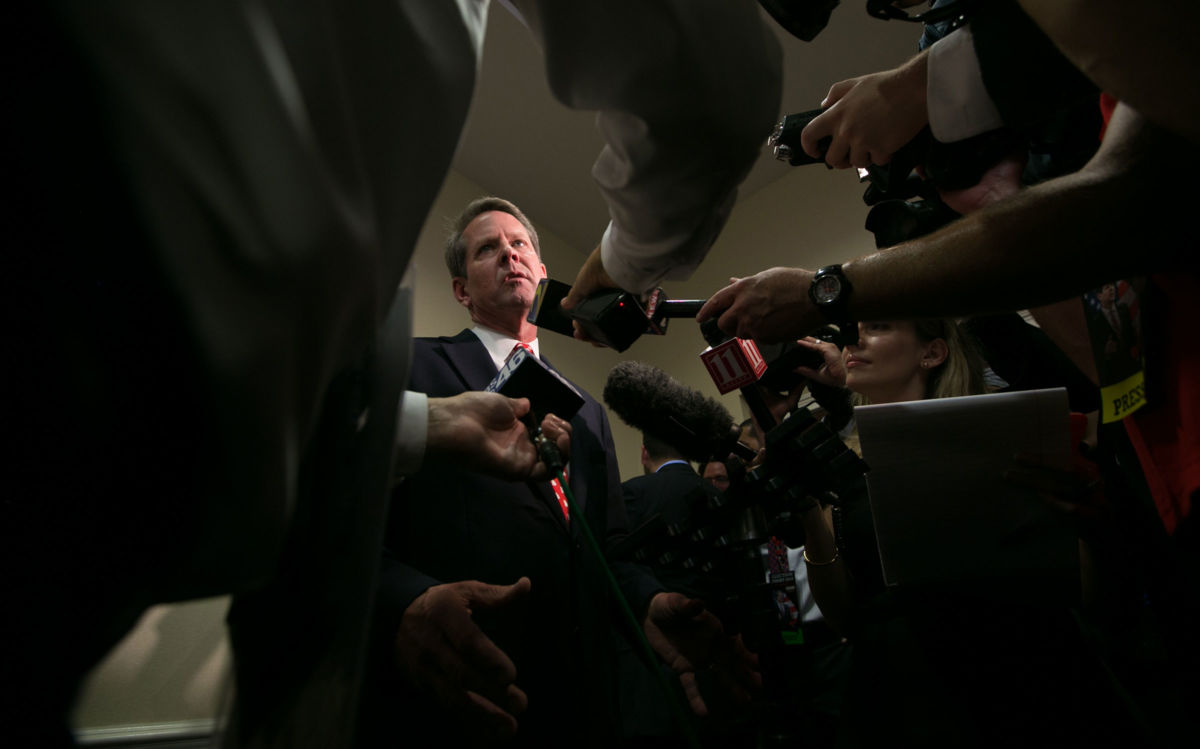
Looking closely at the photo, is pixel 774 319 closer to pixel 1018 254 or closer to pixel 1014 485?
pixel 1018 254

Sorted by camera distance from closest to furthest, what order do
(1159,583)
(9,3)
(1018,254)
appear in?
(9,3) → (1018,254) → (1159,583)

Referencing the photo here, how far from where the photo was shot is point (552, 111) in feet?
10.4

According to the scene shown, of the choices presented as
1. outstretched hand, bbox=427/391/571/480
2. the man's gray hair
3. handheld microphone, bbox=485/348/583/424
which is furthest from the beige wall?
outstretched hand, bbox=427/391/571/480

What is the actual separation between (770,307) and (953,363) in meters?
0.90

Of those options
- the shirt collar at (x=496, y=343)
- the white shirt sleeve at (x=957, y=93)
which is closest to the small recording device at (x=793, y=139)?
the white shirt sleeve at (x=957, y=93)

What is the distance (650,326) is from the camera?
4.35ft

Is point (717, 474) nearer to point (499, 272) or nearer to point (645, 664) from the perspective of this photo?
point (645, 664)

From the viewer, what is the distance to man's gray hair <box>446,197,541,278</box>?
1.82m

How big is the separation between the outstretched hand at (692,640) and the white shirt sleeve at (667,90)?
0.74 m

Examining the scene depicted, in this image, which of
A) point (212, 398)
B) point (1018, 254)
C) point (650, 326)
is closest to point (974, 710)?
point (1018, 254)

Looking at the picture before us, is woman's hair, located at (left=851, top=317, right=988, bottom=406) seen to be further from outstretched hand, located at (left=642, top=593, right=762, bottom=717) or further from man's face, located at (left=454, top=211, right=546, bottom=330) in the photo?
man's face, located at (left=454, top=211, right=546, bottom=330)

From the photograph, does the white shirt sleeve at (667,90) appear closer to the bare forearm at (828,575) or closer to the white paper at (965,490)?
the white paper at (965,490)

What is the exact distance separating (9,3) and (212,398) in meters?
0.15

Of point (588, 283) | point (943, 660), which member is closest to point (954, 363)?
point (943, 660)
